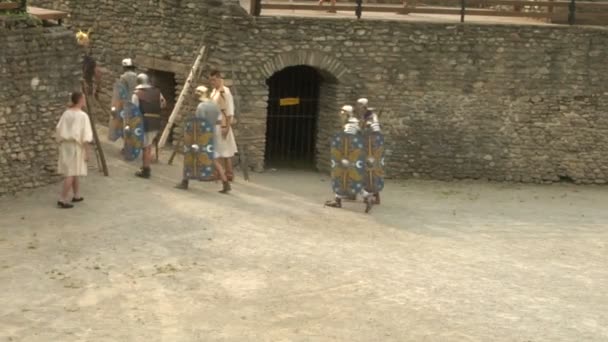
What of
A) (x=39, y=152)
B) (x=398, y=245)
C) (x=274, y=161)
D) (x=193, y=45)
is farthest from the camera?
(x=274, y=161)

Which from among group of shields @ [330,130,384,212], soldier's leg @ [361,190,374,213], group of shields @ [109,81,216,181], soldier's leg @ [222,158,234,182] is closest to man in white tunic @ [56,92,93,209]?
group of shields @ [109,81,216,181]

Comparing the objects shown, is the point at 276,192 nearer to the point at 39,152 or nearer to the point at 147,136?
the point at 147,136

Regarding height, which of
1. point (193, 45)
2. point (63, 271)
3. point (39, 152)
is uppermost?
point (193, 45)

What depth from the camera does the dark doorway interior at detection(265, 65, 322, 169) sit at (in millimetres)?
19328

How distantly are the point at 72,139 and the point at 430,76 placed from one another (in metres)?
7.06

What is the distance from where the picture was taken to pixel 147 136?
15.5 metres

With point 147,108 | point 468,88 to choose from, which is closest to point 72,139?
point 147,108

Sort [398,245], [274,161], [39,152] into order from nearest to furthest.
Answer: [398,245] → [39,152] → [274,161]

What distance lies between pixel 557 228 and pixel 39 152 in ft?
23.5

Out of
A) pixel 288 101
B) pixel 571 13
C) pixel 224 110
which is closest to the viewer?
pixel 224 110

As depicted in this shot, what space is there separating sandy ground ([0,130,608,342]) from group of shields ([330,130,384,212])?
15.3 inches

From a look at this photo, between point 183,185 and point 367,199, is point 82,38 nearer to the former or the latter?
point 183,185

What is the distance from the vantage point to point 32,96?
47.0 feet

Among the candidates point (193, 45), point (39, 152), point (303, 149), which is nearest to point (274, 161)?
point (303, 149)
